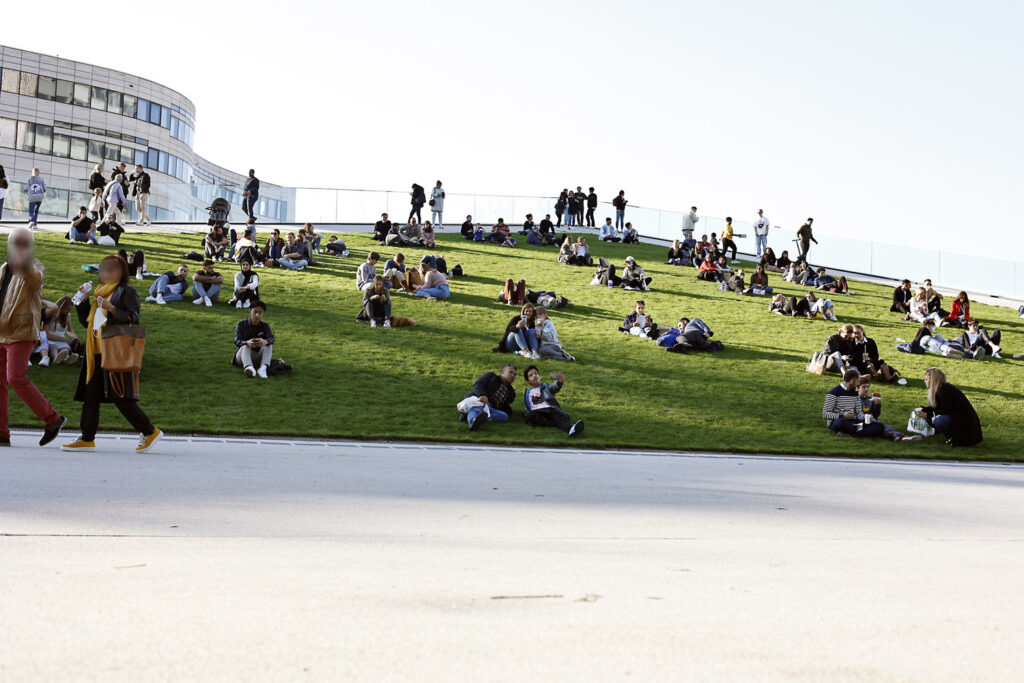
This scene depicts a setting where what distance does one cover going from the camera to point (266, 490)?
284 inches

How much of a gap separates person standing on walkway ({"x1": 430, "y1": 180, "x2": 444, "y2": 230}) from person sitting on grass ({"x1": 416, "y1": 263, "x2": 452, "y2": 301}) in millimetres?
18930

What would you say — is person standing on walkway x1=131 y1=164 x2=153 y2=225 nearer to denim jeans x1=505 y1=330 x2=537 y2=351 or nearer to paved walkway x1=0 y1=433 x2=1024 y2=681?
denim jeans x1=505 y1=330 x2=537 y2=351

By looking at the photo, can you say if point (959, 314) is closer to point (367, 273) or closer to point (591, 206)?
point (367, 273)

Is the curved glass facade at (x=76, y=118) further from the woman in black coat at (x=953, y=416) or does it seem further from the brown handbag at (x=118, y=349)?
the brown handbag at (x=118, y=349)

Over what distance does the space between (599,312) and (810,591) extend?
22.3m

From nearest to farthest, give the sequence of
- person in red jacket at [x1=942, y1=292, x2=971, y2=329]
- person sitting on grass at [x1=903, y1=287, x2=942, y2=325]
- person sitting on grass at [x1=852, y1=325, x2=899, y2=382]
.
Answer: person sitting on grass at [x1=852, y1=325, x2=899, y2=382] → person in red jacket at [x1=942, y1=292, x2=971, y2=329] → person sitting on grass at [x1=903, y1=287, x2=942, y2=325]

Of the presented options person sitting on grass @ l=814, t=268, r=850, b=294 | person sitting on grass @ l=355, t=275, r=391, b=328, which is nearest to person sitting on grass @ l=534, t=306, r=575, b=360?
person sitting on grass @ l=355, t=275, r=391, b=328

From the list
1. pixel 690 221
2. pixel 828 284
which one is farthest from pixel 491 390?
pixel 690 221

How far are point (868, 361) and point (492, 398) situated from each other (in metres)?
9.98

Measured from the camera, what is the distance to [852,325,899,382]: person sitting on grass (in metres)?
21.0

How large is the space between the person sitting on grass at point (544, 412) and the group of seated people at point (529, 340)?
14.7 ft

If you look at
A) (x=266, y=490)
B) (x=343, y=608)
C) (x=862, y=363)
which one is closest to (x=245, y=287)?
(x=862, y=363)

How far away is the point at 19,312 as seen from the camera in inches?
348

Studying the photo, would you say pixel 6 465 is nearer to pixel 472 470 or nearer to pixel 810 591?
pixel 472 470
